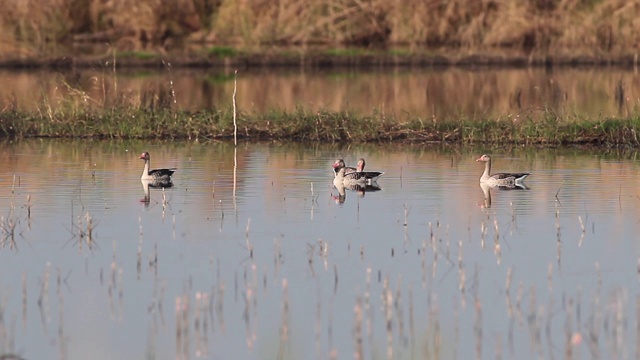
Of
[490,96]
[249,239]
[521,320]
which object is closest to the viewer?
[521,320]

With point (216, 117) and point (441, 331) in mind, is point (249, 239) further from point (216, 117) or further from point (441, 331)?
point (216, 117)

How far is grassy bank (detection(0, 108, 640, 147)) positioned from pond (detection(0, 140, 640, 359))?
274 centimetres

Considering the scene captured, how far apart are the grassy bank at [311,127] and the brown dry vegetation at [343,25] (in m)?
26.8

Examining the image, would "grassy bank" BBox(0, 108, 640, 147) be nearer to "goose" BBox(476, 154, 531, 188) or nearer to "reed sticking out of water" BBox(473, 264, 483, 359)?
"goose" BBox(476, 154, 531, 188)

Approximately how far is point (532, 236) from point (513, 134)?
421 inches

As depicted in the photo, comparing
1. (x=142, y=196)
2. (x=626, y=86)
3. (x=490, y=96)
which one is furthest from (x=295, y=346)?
(x=626, y=86)

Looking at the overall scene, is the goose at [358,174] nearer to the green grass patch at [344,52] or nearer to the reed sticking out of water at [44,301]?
the reed sticking out of water at [44,301]

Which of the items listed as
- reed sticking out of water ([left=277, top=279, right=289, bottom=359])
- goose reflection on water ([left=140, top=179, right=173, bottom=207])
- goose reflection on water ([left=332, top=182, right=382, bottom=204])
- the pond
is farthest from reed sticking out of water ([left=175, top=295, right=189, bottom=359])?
goose reflection on water ([left=140, top=179, right=173, bottom=207])

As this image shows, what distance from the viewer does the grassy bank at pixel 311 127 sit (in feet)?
84.9

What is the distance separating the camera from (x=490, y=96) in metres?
40.1

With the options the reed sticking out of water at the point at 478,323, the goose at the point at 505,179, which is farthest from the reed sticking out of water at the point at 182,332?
the goose at the point at 505,179

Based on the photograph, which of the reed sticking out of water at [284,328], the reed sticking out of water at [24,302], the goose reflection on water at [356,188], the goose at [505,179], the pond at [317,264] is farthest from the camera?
the goose at [505,179]

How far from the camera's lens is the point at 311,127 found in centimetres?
2706

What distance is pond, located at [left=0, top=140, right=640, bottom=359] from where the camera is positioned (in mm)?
11055
